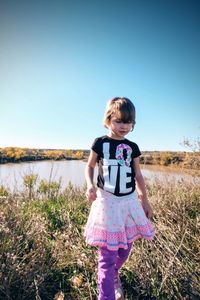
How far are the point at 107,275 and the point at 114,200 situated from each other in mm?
515

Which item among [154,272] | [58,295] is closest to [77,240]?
[58,295]

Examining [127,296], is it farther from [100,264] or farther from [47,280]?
[47,280]

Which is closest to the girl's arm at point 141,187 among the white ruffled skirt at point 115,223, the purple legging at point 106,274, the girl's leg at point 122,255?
the white ruffled skirt at point 115,223

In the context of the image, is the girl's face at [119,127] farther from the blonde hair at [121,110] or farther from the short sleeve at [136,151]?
the short sleeve at [136,151]

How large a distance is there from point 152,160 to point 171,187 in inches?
63.8

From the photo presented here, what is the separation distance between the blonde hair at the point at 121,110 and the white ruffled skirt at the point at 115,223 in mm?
564

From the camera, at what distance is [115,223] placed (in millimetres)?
1861

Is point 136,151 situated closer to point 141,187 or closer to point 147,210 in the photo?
point 141,187

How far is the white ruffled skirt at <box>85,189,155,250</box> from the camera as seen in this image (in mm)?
1833

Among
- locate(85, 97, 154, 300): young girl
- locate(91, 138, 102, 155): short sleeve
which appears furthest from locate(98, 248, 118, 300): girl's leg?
locate(91, 138, 102, 155): short sleeve

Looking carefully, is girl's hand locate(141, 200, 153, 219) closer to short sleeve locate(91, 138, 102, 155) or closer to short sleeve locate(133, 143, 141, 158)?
short sleeve locate(133, 143, 141, 158)

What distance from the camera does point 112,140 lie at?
6.82 feet

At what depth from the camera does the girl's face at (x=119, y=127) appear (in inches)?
77.9

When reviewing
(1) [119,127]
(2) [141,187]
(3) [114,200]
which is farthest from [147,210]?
(1) [119,127]
